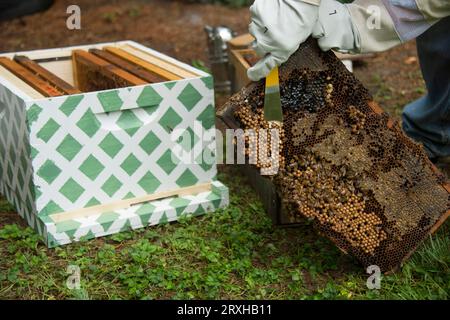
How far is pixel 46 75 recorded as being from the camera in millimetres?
2734

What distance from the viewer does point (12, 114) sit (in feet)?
8.37

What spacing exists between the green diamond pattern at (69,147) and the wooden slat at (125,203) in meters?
0.20

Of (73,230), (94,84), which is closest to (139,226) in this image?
(73,230)

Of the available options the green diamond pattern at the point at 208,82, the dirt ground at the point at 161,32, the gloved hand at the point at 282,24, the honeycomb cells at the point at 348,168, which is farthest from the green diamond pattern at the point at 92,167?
the dirt ground at the point at 161,32

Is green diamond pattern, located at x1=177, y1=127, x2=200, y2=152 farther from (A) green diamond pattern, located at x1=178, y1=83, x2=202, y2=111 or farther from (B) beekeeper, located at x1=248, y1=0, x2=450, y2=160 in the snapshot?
(B) beekeeper, located at x1=248, y1=0, x2=450, y2=160

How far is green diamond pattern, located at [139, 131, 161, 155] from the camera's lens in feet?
8.57

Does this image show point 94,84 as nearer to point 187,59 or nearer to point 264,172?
point 264,172

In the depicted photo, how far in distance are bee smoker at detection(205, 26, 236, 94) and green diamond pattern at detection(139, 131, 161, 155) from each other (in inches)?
45.9

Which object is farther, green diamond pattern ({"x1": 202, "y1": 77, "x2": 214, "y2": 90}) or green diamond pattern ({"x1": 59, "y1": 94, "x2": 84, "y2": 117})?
green diamond pattern ({"x1": 202, "y1": 77, "x2": 214, "y2": 90})

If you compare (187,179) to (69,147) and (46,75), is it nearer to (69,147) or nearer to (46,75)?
(69,147)

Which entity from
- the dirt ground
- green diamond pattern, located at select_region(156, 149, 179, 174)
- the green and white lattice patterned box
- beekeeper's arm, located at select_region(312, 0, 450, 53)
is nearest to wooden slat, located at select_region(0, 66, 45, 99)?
the green and white lattice patterned box

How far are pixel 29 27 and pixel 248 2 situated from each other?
1617 millimetres

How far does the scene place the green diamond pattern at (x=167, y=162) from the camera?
266 centimetres

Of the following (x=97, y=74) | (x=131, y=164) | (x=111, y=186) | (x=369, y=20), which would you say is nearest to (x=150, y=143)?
(x=131, y=164)
